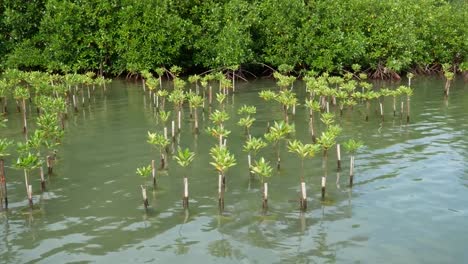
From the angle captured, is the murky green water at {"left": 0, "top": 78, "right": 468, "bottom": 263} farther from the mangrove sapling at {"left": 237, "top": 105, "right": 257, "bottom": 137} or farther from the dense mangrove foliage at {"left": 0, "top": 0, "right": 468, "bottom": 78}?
the dense mangrove foliage at {"left": 0, "top": 0, "right": 468, "bottom": 78}

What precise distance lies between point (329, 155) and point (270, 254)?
4601 mm

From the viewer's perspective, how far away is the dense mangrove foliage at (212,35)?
69.8 feet

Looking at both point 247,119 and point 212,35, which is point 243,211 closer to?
point 247,119

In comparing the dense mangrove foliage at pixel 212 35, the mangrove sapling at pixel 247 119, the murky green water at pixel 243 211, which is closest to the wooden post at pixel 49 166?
the murky green water at pixel 243 211

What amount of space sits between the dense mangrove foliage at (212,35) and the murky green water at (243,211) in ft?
31.4

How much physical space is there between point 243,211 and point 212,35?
15256mm

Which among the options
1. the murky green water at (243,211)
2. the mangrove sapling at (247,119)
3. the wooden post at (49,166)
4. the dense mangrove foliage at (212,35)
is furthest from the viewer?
the dense mangrove foliage at (212,35)

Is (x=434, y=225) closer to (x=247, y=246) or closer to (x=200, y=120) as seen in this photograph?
(x=247, y=246)

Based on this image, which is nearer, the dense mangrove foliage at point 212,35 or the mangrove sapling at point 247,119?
the mangrove sapling at point 247,119

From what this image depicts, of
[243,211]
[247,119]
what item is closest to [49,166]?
[243,211]

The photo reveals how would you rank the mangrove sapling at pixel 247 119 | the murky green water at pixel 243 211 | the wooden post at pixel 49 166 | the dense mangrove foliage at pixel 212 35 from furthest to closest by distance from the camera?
the dense mangrove foliage at pixel 212 35 < the mangrove sapling at pixel 247 119 < the wooden post at pixel 49 166 < the murky green water at pixel 243 211

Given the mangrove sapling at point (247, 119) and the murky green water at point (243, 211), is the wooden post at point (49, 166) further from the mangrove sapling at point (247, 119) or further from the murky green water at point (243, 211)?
the mangrove sapling at point (247, 119)

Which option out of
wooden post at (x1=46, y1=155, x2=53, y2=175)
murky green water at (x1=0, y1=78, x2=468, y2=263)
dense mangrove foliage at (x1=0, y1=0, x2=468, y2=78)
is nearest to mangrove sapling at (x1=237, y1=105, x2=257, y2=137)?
murky green water at (x1=0, y1=78, x2=468, y2=263)

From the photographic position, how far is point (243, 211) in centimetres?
799
